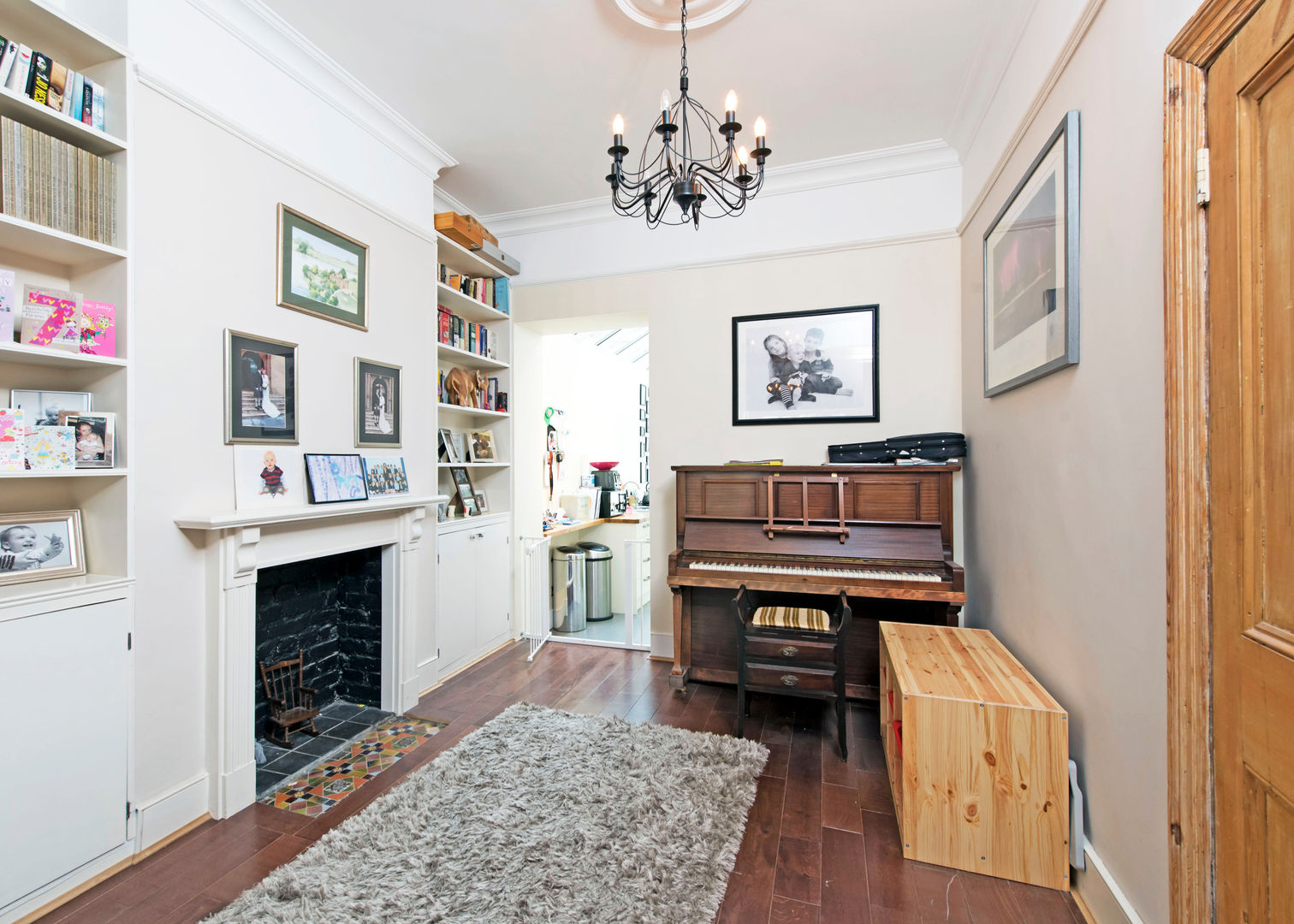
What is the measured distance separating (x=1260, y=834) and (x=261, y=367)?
10.2 feet

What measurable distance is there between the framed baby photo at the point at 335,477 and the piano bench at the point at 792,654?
185 centimetres

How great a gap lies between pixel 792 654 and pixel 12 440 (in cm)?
283

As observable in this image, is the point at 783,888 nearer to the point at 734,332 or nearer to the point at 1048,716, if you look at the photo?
the point at 1048,716

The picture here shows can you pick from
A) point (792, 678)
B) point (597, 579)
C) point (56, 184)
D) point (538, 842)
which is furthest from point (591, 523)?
point (56, 184)

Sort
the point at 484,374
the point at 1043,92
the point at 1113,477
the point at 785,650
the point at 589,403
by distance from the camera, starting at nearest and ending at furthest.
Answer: the point at 1113,477 < the point at 1043,92 < the point at 785,650 < the point at 484,374 < the point at 589,403

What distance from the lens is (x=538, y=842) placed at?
1.86 m

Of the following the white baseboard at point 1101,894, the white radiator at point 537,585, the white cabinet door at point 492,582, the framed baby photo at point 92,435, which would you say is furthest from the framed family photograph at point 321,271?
the white baseboard at point 1101,894

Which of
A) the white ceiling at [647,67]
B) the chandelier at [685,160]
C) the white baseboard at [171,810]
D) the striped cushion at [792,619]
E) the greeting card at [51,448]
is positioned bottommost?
the white baseboard at [171,810]

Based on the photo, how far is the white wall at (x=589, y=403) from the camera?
5.26 m

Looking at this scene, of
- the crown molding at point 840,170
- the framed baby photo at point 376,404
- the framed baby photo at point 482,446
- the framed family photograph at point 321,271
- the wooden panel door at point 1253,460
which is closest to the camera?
the wooden panel door at point 1253,460

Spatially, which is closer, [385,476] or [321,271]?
[321,271]

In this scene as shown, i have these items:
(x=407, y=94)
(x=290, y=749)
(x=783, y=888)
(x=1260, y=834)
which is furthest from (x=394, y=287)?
(x=1260, y=834)

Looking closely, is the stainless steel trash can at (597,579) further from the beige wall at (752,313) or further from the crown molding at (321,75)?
the crown molding at (321,75)

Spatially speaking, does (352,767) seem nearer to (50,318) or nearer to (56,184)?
(50,318)
